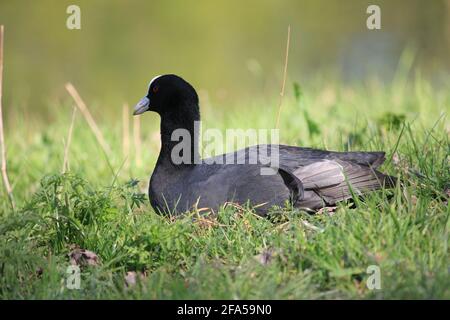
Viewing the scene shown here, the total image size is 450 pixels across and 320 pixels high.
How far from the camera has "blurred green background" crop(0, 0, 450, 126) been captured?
1043cm

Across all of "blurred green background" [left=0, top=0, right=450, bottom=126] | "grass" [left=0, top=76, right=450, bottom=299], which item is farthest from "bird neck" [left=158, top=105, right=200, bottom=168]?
"blurred green background" [left=0, top=0, right=450, bottom=126]

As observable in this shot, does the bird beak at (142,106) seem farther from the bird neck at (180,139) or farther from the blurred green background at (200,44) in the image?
the blurred green background at (200,44)

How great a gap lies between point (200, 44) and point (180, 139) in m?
8.56

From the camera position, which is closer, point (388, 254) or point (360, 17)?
point (388, 254)

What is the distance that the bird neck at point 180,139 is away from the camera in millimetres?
4867

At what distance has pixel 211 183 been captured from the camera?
14.9 ft

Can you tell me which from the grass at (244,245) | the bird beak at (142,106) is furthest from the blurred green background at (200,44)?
the grass at (244,245)

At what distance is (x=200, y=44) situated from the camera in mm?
13266

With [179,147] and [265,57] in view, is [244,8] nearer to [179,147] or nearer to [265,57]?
[265,57]

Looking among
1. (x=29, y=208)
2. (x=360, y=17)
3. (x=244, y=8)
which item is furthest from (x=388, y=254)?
(x=244, y=8)

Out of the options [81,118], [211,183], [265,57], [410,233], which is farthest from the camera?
[265,57]

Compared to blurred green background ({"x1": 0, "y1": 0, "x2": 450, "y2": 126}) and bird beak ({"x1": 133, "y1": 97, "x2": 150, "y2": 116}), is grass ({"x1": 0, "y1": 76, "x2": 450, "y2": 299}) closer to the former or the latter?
bird beak ({"x1": 133, "y1": 97, "x2": 150, "y2": 116})

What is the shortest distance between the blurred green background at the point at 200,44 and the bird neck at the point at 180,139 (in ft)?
13.7

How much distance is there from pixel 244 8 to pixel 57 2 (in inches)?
146
